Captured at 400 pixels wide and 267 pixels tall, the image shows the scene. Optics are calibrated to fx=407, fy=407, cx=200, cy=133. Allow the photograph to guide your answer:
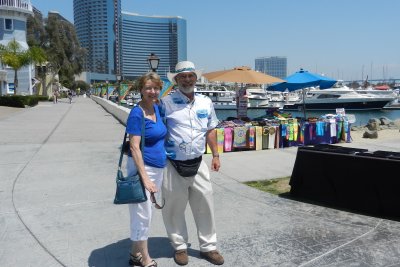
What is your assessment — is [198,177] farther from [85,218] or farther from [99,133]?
[99,133]

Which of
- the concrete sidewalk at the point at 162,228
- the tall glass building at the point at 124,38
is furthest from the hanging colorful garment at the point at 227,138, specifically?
the tall glass building at the point at 124,38

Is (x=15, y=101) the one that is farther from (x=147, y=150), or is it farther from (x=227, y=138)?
(x=147, y=150)

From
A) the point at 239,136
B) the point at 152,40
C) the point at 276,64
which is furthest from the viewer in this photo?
the point at 276,64

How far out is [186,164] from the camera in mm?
3643

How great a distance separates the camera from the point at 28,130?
15328 mm

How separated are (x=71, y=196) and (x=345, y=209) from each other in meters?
3.95

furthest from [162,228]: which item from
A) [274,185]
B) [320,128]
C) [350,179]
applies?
[320,128]

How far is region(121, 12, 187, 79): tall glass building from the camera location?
4709cm

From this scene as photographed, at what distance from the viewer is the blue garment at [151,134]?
131 inches

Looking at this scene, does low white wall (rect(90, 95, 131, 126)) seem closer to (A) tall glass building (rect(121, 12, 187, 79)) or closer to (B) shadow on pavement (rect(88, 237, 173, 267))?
(A) tall glass building (rect(121, 12, 187, 79))

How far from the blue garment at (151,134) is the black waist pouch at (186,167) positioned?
0.15 metres

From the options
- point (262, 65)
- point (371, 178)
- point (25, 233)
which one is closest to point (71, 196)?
point (25, 233)

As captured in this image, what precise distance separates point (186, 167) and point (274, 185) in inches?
148

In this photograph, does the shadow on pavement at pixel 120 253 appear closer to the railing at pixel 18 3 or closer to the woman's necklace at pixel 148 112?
the woman's necklace at pixel 148 112
